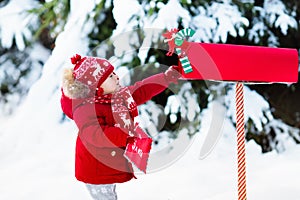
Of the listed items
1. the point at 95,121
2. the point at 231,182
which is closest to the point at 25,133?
the point at 231,182

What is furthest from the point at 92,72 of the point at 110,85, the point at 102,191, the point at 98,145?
the point at 102,191

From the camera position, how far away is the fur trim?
1314 mm

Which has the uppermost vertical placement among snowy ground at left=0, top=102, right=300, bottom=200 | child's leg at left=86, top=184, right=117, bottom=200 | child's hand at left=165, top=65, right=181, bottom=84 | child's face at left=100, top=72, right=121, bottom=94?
child's face at left=100, top=72, right=121, bottom=94

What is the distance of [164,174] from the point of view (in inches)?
94.0

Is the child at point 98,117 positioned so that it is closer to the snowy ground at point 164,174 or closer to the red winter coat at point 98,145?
the red winter coat at point 98,145

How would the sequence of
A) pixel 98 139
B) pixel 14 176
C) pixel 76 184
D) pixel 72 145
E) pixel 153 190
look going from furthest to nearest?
1. pixel 72 145
2. pixel 14 176
3. pixel 76 184
4. pixel 153 190
5. pixel 98 139

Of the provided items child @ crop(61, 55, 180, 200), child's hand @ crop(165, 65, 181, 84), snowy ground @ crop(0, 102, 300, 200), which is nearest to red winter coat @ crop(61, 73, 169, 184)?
child @ crop(61, 55, 180, 200)

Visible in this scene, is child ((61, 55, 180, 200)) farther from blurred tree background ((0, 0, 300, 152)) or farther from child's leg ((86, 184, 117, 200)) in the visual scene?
blurred tree background ((0, 0, 300, 152))

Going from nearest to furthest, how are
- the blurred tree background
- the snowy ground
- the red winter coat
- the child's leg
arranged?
the red winter coat → the child's leg → the snowy ground → the blurred tree background

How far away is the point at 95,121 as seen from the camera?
4.25 ft

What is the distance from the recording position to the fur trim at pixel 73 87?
131 cm

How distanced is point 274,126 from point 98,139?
1864mm

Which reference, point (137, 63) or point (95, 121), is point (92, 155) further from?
point (137, 63)

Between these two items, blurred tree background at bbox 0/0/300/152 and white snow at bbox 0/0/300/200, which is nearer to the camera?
white snow at bbox 0/0/300/200
